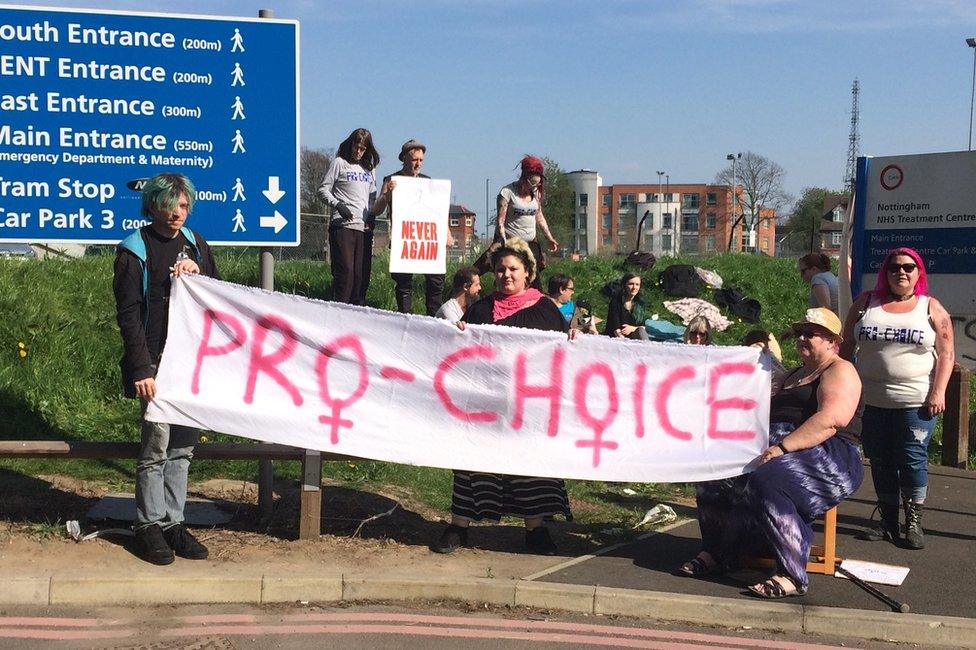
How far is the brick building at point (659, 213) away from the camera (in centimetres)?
10581

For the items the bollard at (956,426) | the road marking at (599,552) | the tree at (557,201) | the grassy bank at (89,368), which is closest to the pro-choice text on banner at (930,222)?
the bollard at (956,426)

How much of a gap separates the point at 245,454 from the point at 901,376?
13.3 ft

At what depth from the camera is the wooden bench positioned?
6.55 m

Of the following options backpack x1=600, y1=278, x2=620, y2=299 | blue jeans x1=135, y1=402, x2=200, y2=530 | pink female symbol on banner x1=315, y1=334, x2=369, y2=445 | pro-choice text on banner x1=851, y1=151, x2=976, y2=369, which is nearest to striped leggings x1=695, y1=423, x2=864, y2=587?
pink female symbol on banner x1=315, y1=334, x2=369, y2=445

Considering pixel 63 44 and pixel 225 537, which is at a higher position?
pixel 63 44

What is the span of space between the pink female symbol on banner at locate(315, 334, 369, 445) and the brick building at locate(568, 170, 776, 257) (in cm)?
7986

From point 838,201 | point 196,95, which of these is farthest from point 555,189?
point 196,95

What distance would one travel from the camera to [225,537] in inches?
268

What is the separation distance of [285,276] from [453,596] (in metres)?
9.55

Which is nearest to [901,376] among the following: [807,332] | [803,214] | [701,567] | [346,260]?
[807,332]

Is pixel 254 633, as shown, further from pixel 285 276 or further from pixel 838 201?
pixel 838 201

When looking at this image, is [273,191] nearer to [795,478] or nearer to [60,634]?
[60,634]

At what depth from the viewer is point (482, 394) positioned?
660 centimetres

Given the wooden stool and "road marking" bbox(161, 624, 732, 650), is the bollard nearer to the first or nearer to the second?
the wooden stool
